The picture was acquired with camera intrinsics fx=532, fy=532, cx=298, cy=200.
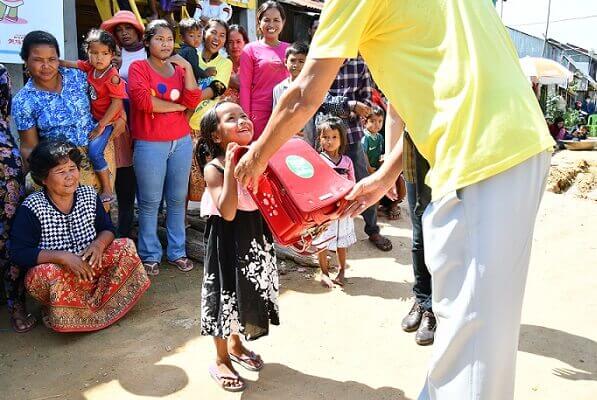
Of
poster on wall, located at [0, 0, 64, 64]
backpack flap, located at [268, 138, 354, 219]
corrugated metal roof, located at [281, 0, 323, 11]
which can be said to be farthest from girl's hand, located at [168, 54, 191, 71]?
corrugated metal roof, located at [281, 0, 323, 11]

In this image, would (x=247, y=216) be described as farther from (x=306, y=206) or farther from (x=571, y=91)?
(x=571, y=91)

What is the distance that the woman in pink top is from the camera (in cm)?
433

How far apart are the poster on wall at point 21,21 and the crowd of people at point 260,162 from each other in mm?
516

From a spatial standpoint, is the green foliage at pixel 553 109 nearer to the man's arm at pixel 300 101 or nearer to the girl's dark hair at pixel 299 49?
the girl's dark hair at pixel 299 49

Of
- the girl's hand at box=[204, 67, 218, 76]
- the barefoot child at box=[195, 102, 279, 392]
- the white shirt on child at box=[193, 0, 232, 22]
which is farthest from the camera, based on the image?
the white shirt on child at box=[193, 0, 232, 22]

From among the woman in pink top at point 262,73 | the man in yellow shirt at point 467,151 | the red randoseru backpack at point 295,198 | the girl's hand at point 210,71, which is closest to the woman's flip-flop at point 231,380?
the red randoseru backpack at point 295,198

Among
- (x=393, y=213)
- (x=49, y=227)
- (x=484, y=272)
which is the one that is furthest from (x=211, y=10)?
(x=484, y=272)

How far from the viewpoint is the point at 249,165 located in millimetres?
1879

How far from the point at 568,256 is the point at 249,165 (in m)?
3.67

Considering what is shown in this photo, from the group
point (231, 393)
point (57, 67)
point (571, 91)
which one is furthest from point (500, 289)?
point (571, 91)

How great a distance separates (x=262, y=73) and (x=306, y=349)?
232 centimetres

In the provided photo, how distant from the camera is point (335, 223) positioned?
396cm

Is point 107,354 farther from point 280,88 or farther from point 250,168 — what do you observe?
point 280,88

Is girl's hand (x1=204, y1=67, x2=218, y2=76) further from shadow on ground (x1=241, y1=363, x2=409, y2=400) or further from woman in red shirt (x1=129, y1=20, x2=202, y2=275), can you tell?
shadow on ground (x1=241, y1=363, x2=409, y2=400)
